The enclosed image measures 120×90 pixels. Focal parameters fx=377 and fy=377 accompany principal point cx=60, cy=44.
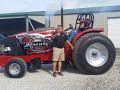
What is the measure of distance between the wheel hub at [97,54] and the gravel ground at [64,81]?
417 millimetres

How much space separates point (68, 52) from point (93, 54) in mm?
760

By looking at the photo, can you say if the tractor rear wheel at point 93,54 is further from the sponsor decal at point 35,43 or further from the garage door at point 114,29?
the garage door at point 114,29

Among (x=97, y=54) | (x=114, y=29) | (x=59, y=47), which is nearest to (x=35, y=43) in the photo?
(x=59, y=47)

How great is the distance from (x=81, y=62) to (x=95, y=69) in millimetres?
471

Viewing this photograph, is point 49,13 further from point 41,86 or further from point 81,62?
point 41,86

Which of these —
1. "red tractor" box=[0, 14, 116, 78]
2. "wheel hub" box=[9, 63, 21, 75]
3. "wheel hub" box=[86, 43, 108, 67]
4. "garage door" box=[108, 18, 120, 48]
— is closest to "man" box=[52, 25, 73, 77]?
"red tractor" box=[0, 14, 116, 78]

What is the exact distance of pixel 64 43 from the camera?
1130 centimetres

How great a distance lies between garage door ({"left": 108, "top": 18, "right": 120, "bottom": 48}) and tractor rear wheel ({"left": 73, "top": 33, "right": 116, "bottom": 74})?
21.7 m

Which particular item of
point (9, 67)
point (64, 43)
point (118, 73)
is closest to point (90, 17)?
point (64, 43)

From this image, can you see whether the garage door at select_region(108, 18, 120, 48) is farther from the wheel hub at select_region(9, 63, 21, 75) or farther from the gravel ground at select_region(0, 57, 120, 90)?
the wheel hub at select_region(9, 63, 21, 75)

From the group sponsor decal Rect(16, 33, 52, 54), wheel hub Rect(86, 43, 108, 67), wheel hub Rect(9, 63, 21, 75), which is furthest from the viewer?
sponsor decal Rect(16, 33, 52, 54)

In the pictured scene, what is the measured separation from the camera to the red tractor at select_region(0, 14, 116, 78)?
11078 mm

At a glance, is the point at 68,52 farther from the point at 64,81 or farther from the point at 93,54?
the point at 64,81

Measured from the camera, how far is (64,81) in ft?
32.9
